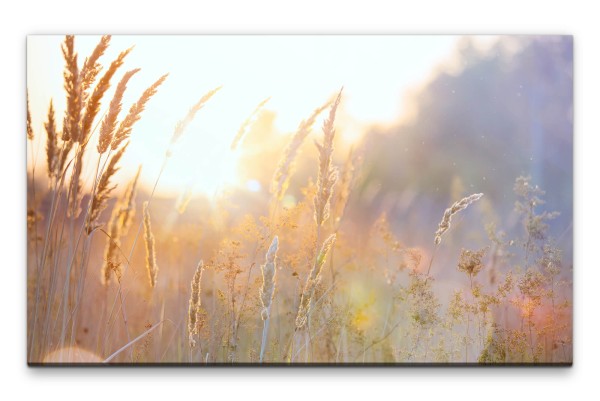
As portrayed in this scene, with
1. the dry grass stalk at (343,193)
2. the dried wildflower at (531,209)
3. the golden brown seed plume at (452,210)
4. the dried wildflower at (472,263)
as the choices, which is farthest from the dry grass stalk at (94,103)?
the dried wildflower at (531,209)

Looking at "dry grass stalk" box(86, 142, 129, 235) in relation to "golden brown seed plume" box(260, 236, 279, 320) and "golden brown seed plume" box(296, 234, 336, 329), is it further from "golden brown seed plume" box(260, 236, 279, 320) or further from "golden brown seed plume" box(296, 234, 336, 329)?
"golden brown seed plume" box(296, 234, 336, 329)

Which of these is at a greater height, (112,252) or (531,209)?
(531,209)

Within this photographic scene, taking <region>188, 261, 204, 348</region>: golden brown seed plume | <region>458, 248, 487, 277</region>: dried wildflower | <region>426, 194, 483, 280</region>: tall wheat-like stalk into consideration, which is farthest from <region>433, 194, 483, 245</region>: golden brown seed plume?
<region>188, 261, 204, 348</region>: golden brown seed plume

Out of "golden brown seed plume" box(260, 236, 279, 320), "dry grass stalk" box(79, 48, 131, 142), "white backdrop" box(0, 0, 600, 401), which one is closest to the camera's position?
"golden brown seed plume" box(260, 236, 279, 320)

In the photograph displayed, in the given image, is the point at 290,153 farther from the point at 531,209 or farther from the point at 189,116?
the point at 531,209

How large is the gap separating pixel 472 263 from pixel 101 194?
160cm

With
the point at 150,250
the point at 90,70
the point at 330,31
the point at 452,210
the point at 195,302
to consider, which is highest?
the point at 330,31

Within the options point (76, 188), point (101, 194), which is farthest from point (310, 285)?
point (76, 188)

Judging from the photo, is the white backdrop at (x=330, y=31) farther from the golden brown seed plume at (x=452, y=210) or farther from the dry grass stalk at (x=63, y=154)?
the golden brown seed plume at (x=452, y=210)

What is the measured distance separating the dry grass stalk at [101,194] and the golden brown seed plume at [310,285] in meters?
0.91

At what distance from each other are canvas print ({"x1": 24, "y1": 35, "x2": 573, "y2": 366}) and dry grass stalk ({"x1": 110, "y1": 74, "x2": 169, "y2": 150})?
5 centimetres

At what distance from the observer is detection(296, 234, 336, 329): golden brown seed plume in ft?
11.2

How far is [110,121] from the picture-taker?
336cm

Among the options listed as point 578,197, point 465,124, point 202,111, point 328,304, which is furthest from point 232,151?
point 578,197
